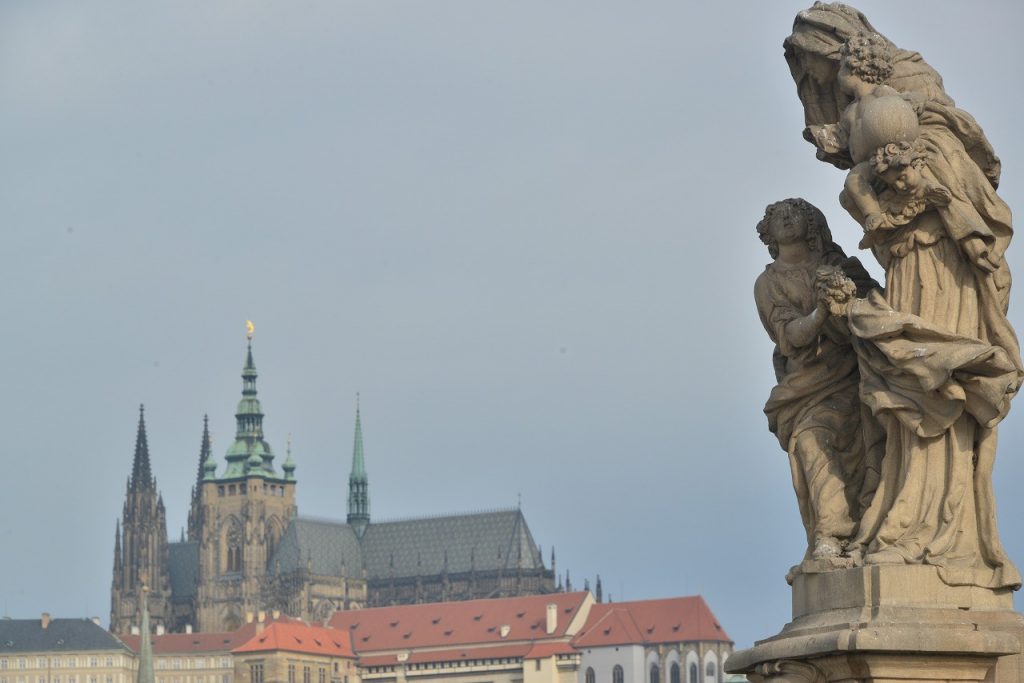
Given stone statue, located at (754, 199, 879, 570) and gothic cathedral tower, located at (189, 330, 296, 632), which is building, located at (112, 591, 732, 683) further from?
stone statue, located at (754, 199, 879, 570)

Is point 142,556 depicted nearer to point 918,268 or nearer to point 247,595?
point 247,595

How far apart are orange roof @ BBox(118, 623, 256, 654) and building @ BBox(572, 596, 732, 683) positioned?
1002 inches

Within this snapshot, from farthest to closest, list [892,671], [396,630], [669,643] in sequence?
[396,630]
[669,643]
[892,671]

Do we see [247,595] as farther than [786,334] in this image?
Yes

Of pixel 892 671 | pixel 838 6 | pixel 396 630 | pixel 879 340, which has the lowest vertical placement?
pixel 892 671

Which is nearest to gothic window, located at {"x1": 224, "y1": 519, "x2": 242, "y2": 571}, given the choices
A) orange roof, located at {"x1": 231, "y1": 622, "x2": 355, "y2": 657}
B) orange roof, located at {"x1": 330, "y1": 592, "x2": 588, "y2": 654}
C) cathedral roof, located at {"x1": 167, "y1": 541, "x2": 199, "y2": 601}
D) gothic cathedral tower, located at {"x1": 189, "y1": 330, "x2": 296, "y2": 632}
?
gothic cathedral tower, located at {"x1": 189, "y1": 330, "x2": 296, "y2": 632}

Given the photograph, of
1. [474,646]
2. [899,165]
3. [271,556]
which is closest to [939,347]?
[899,165]

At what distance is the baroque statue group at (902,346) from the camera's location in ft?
17.3

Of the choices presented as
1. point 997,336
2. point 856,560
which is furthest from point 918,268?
point 856,560

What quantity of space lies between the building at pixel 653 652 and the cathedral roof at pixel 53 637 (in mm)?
34763

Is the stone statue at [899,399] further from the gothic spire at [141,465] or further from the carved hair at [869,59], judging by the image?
the gothic spire at [141,465]

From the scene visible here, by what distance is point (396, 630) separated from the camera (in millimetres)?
158125

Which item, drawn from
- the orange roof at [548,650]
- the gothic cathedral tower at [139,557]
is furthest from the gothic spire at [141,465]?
the orange roof at [548,650]

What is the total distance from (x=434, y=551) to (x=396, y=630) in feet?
71.8
